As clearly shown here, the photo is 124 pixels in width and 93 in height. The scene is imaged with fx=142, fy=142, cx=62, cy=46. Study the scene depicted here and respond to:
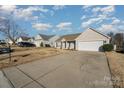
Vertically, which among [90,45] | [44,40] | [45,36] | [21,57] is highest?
[45,36]

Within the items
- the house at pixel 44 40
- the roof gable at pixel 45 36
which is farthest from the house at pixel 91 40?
the roof gable at pixel 45 36

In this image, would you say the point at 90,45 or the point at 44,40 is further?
the point at 44,40

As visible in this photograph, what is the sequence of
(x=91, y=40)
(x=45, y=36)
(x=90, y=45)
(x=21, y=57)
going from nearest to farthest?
(x=21, y=57) → (x=90, y=45) → (x=91, y=40) → (x=45, y=36)

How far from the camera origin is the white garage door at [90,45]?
25.5m

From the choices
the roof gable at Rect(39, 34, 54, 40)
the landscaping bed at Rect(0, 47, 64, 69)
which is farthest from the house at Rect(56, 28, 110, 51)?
the roof gable at Rect(39, 34, 54, 40)

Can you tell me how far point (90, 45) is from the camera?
26.6 m

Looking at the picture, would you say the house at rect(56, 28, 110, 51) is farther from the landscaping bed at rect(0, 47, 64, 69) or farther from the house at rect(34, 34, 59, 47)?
the house at rect(34, 34, 59, 47)

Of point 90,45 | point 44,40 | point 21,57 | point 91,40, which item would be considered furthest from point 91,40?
point 44,40

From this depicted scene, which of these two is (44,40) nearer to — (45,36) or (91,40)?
(45,36)

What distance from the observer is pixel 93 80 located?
650cm

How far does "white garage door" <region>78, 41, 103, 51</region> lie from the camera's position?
2551 cm
